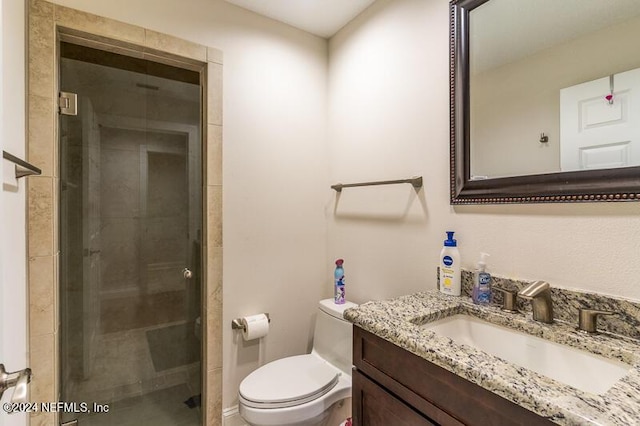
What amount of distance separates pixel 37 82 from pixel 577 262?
215 centimetres

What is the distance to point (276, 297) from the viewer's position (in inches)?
75.4

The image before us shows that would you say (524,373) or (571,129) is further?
(571,129)

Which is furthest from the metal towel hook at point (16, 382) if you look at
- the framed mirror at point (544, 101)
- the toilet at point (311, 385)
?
the framed mirror at point (544, 101)

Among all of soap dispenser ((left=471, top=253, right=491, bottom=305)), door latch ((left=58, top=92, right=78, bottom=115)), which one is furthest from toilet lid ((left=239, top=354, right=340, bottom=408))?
door latch ((left=58, top=92, right=78, bottom=115))

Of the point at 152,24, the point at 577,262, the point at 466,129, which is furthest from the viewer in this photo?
the point at 152,24

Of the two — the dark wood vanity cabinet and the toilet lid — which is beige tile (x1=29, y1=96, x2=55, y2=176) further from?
the dark wood vanity cabinet

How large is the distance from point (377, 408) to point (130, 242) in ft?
5.10

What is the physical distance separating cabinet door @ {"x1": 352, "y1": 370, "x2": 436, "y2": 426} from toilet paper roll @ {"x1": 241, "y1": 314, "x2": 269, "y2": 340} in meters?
0.83

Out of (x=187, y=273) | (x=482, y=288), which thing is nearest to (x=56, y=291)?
(x=187, y=273)

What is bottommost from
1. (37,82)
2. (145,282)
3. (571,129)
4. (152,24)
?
(145,282)

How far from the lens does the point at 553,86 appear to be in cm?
104

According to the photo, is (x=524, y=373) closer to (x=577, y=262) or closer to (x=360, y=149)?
(x=577, y=262)

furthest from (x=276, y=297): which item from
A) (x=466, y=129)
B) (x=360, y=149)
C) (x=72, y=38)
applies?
(x=72, y=38)

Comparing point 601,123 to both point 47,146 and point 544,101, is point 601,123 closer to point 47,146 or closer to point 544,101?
point 544,101
